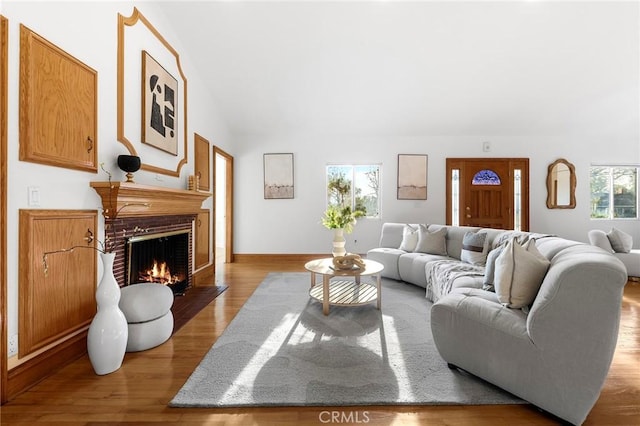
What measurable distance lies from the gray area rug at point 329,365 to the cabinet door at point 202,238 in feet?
5.23

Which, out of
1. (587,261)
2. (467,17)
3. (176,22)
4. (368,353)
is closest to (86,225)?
(368,353)

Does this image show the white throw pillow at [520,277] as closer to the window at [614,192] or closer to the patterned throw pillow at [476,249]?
the patterned throw pillow at [476,249]

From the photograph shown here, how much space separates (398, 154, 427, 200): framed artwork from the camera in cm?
553

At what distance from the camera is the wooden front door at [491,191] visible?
551cm

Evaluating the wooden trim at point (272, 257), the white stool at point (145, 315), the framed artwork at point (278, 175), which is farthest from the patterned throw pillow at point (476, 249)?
the framed artwork at point (278, 175)

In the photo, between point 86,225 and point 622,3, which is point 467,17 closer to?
point 622,3

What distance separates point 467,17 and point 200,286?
4830mm

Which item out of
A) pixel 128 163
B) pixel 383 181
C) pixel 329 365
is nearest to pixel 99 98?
pixel 128 163

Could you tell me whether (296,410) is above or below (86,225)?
below

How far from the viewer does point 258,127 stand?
5328mm

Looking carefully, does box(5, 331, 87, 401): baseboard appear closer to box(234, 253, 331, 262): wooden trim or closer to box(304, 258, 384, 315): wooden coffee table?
box(304, 258, 384, 315): wooden coffee table

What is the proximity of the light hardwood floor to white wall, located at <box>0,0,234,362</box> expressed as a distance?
0.48 meters

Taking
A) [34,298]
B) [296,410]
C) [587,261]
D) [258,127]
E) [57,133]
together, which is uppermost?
[258,127]

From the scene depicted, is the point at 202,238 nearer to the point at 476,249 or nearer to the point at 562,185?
the point at 476,249
